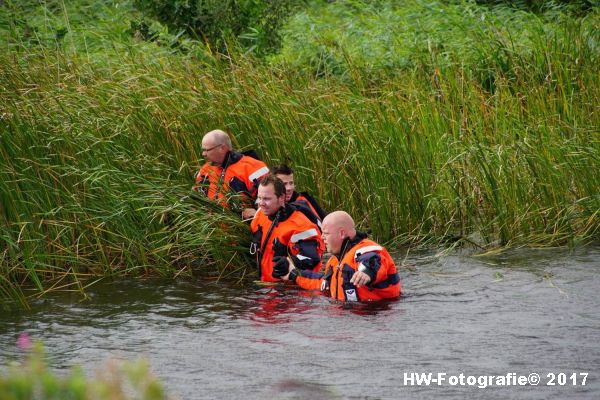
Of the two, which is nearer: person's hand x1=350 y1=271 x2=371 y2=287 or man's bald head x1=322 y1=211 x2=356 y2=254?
person's hand x1=350 y1=271 x2=371 y2=287

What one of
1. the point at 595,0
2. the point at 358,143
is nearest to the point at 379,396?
the point at 358,143

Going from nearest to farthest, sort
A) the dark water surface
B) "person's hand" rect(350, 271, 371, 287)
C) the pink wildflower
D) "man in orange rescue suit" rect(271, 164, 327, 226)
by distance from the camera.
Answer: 1. the pink wildflower
2. the dark water surface
3. "person's hand" rect(350, 271, 371, 287)
4. "man in orange rescue suit" rect(271, 164, 327, 226)

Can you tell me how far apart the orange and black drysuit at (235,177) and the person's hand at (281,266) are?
0.89m

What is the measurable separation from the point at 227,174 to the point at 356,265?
2060 millimetres

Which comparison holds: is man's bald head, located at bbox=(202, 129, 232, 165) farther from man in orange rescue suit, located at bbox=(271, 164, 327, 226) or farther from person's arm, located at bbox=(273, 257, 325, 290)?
person's arm, located at bbox=(273, 257, 325, 290)

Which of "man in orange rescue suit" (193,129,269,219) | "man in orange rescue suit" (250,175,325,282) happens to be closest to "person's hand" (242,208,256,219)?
"man in orange rescue suit" (193,129,269,219)

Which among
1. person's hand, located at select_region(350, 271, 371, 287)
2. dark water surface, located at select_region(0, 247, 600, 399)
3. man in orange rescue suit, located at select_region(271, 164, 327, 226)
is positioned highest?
man in orange rescue suit, located at select_region(271, 164, 327, 226)

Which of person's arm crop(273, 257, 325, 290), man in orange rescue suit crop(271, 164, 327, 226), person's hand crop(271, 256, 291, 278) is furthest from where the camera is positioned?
man in orange rescue suit crop(271, 164, 327, 226)

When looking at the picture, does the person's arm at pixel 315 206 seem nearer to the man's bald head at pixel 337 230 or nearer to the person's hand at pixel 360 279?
the man's bald head at pixel 337 230

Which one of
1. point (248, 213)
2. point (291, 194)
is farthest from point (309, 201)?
point (248, 213)

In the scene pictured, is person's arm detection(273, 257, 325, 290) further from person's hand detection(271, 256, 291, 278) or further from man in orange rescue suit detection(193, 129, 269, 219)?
man in orange rescue suit detection(193, 129, 269, 219)

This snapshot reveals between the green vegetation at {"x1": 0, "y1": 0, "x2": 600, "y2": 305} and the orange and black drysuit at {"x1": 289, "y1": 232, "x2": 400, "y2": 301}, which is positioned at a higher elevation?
the green vegetation at {"x1": 0, "y1": 0, "x2": 600, "y2": 305}

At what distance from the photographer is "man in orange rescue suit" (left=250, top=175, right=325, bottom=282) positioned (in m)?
9.07

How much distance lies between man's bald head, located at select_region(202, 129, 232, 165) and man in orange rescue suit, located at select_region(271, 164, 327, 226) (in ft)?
1.87
